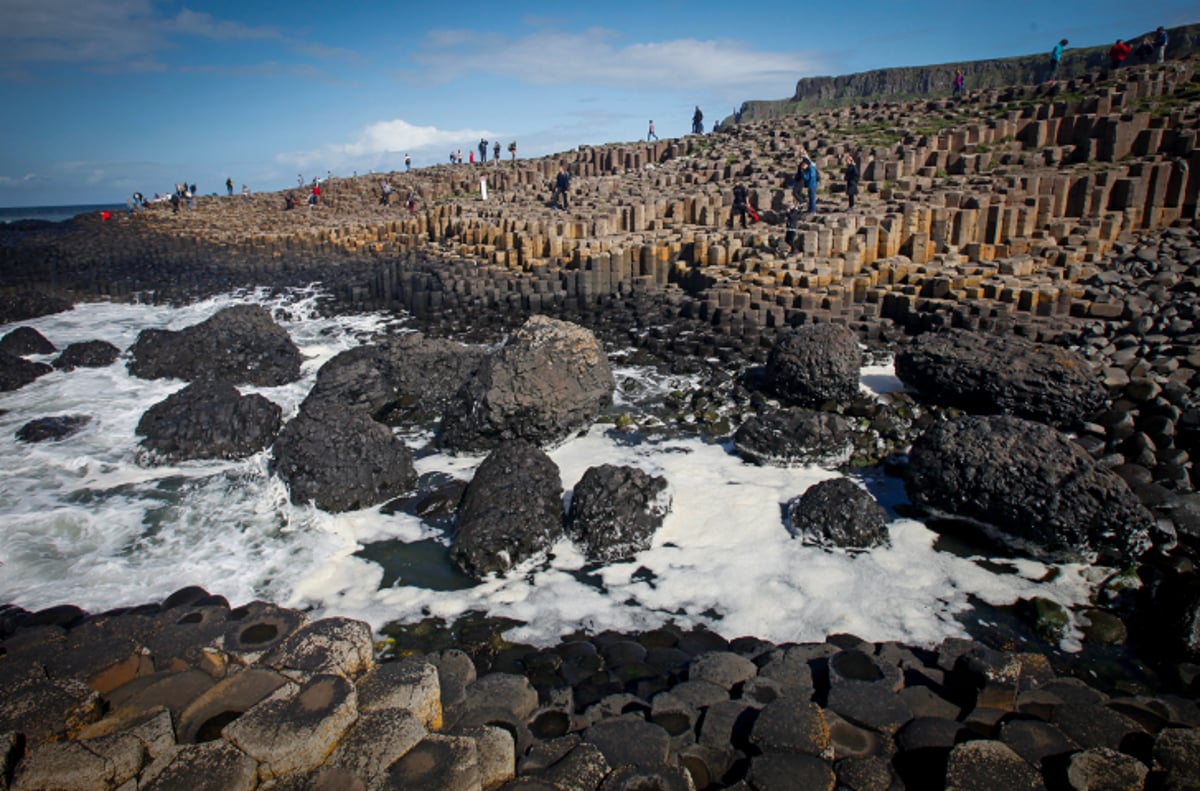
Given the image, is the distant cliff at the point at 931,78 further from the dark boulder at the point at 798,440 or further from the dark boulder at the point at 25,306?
the dark boulder at the point at 25,306

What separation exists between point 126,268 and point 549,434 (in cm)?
2404

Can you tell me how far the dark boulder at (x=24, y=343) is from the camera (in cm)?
1470

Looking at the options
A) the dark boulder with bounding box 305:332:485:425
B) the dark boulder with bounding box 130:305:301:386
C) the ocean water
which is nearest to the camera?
the ocean water

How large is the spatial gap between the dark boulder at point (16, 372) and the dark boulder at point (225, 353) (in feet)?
5.90

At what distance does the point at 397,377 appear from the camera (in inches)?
443

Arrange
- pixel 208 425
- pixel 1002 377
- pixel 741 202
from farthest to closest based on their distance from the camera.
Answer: pixel 741 202, pixel 208 425, pixel 1002 377

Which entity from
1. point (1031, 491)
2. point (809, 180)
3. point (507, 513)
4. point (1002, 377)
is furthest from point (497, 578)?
point (809, 180)

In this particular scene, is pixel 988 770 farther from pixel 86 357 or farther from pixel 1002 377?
pixel 86 357

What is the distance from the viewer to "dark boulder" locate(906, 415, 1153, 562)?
6.55 meters

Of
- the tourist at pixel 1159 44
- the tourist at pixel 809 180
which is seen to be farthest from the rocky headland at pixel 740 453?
the tourist at pixel 1159 44

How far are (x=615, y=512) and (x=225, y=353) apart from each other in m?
9.14

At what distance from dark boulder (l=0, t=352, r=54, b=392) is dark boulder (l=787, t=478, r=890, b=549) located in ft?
45.2

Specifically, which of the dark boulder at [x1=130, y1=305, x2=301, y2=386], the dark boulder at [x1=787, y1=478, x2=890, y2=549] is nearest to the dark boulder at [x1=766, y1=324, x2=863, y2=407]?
the dark boulder at [x1=787, y1=478, x2=890, y2=549]

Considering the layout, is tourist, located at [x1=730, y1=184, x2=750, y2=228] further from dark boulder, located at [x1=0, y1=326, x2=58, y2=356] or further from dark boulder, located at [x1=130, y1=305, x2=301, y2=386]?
dark boulder, located at [x1=0, y1=326, x2=58, y2=356]
